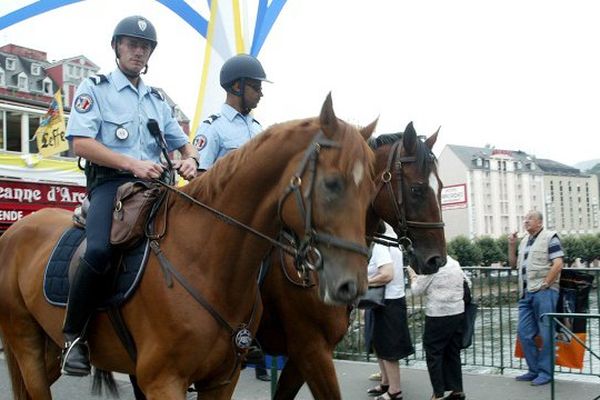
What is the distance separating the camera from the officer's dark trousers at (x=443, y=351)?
6754 millimetres

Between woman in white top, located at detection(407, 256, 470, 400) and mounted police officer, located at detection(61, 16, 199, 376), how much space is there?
12.2 feet

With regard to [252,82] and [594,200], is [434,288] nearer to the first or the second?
[252,82]

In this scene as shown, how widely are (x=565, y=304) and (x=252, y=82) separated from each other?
16.9 ft

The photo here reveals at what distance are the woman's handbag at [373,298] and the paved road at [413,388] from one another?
156 cm

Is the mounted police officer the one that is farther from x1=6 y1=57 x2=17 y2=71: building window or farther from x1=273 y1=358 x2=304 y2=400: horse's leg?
x1=6 y1=57 x2=17 y2=71: building window

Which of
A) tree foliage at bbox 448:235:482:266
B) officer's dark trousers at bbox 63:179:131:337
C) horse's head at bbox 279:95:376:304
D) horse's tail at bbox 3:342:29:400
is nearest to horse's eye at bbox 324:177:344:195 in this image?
horse's head at bbox 279:95:376:304

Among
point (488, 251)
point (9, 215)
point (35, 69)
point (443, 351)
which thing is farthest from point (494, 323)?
point (488, 251)

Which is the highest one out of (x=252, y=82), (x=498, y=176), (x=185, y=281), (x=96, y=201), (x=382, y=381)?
(x=498, y=176)

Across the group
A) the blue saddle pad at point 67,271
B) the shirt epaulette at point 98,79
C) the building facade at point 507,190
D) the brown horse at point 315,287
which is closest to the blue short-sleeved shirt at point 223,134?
the brown horse at point 315,287

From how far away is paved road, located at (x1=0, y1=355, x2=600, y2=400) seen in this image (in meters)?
7.10

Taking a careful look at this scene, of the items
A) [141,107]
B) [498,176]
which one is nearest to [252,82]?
[141,107]

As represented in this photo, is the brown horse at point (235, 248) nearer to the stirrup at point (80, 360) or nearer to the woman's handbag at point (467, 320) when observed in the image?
the stirrup at point (80, 360)

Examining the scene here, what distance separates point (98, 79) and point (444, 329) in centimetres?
460

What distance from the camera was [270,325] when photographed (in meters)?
4.69
